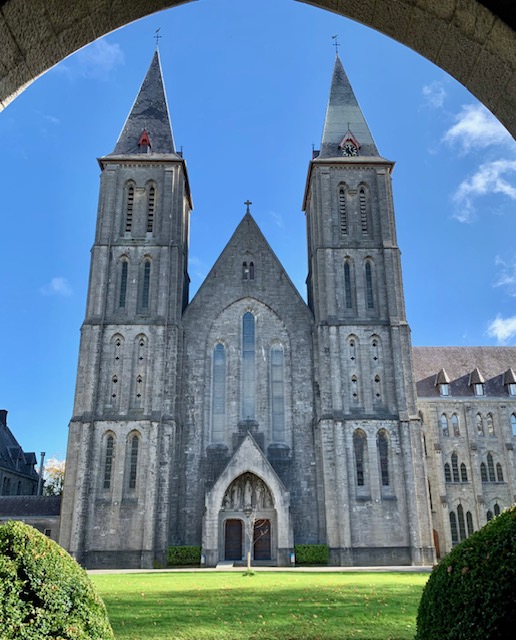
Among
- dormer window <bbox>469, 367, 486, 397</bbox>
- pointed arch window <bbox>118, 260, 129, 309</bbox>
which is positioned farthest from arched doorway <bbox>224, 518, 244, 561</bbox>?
dormer window <bbox>469, 367, 486, 397</bbox>

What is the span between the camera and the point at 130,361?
3788 cm

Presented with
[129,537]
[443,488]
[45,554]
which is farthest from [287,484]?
[45,554]

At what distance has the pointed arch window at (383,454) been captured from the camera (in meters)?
36.2

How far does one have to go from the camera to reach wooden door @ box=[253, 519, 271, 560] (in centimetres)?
3553

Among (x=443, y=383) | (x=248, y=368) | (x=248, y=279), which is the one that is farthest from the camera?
(x=443, y=383)

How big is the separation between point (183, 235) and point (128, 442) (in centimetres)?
1599

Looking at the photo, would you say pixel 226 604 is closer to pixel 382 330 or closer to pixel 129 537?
pixel 129 537

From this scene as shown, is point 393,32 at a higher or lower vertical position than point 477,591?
higher

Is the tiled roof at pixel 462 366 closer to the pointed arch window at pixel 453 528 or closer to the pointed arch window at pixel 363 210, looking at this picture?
the pointed arch window at pixel 453 528

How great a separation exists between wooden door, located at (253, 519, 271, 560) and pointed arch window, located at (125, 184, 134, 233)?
2129 centimetres

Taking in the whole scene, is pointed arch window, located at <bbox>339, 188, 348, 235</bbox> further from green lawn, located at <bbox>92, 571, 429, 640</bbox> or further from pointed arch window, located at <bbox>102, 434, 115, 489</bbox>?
green lawn, located at <bbox>92, 571, 429, 640</bbox>

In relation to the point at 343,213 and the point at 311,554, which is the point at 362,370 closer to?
the point at 311,554

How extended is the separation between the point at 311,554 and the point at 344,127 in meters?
31.5

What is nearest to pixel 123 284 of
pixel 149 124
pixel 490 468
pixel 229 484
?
pixel 149 124
